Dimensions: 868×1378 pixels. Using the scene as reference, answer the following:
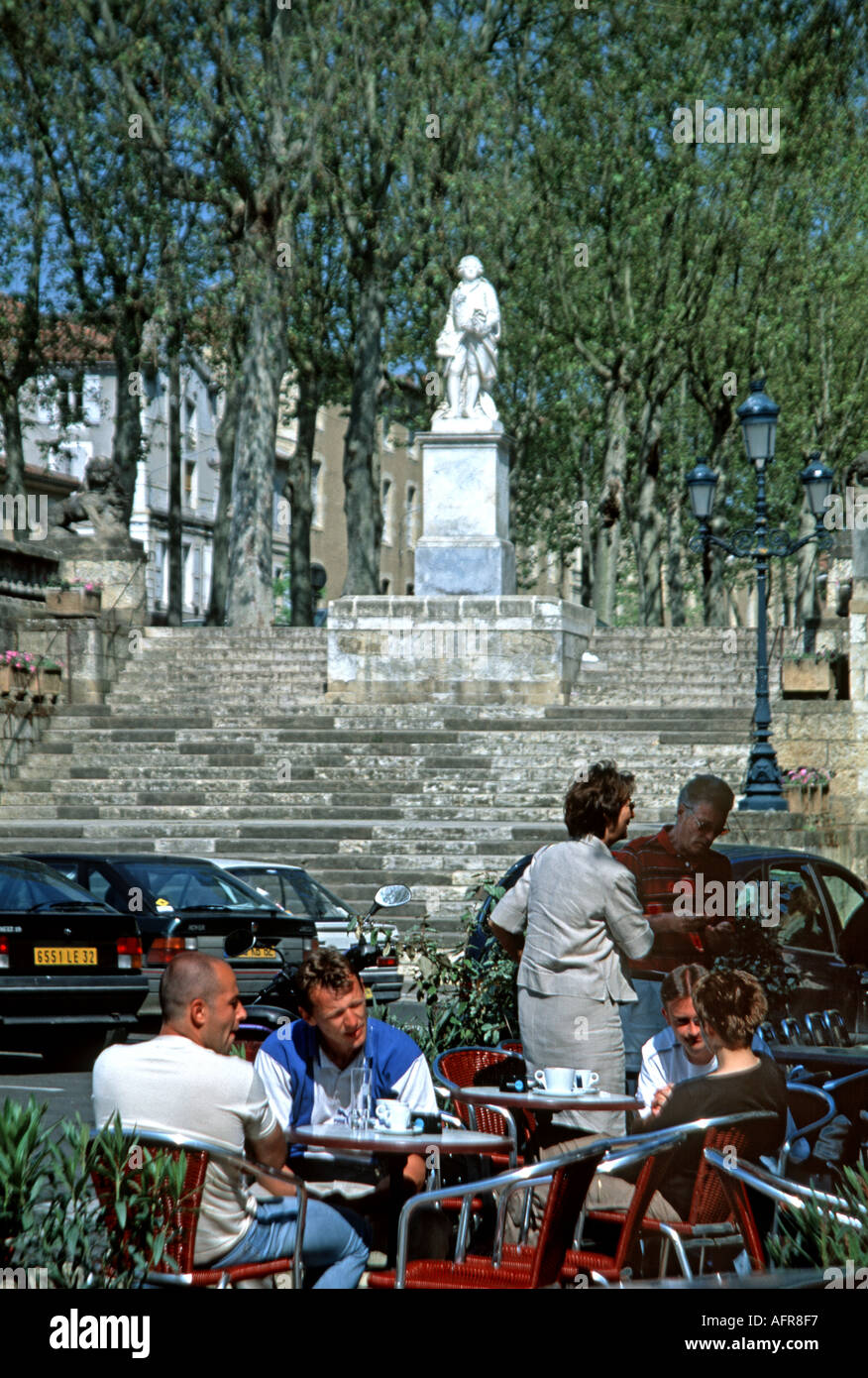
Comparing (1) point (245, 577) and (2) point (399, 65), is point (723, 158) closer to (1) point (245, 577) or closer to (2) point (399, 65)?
(2) point (399, 65)

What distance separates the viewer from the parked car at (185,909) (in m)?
12.8

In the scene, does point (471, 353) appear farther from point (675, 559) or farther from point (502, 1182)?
point (675, 559)

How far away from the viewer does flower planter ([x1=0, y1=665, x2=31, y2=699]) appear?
81.4 feet

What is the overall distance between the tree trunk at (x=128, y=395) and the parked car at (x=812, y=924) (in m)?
23.8

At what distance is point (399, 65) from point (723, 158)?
845cm

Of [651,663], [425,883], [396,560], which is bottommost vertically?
[425,883]

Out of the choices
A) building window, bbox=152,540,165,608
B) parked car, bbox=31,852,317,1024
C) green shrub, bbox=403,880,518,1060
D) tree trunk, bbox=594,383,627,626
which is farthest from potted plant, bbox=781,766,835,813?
building window, bbox=152,540,165,608

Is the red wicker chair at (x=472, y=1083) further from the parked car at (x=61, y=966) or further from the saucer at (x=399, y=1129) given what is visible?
the parked car at (x=61, y=966)

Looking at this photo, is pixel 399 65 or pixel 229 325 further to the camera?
pixel 229 325

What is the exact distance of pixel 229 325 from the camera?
1404 inches

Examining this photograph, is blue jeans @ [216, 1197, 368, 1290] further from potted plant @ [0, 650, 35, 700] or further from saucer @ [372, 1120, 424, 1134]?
potted plant @ [0, 650, 35, 700]

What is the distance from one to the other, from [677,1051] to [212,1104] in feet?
6.30

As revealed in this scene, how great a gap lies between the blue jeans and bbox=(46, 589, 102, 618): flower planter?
75.0 feet

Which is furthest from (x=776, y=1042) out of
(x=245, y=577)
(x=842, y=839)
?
(x=245, y=577)
